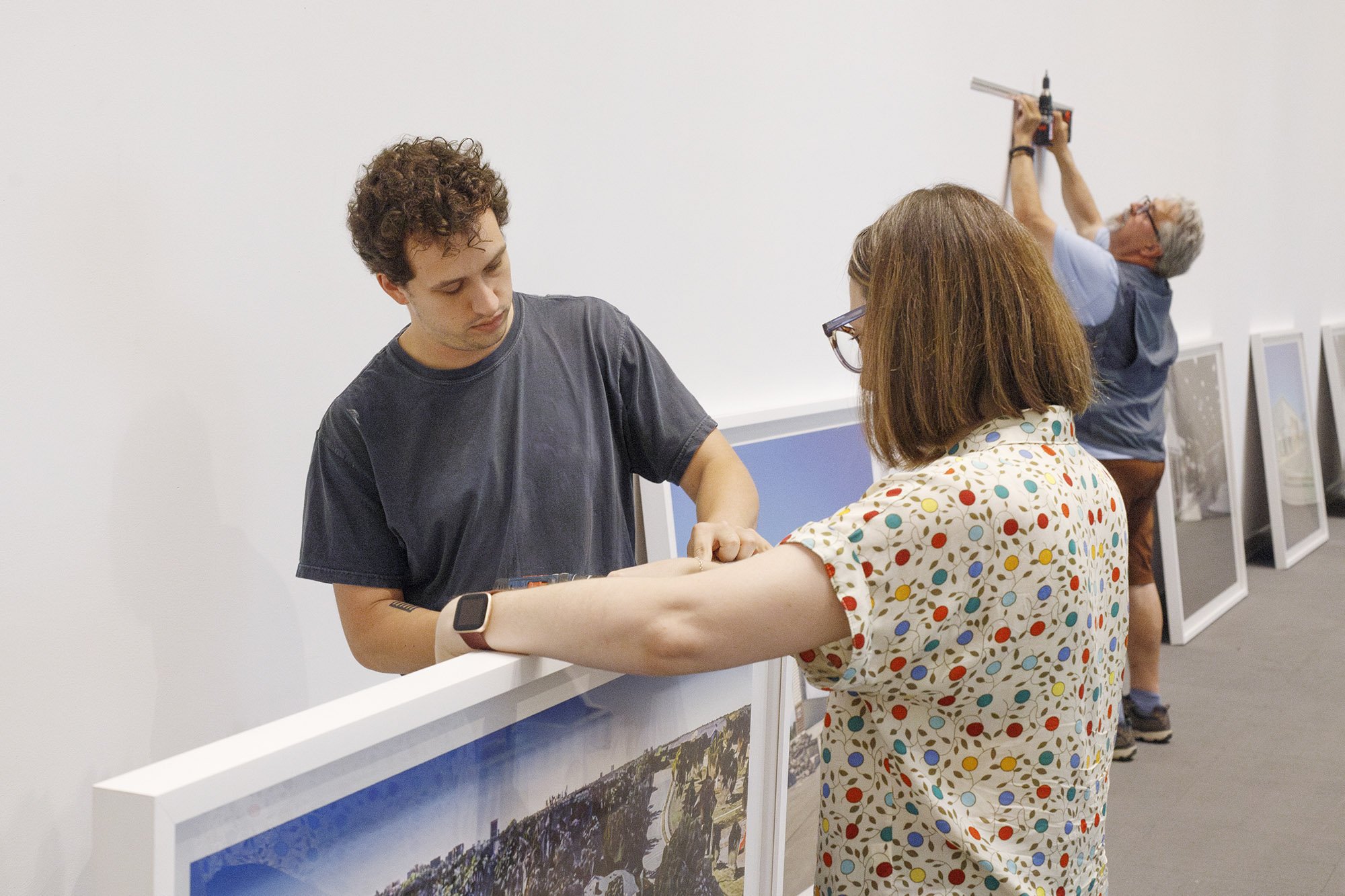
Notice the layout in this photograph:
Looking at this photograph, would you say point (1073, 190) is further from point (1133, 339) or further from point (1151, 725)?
point (1151, 725)

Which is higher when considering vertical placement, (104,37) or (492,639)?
(104,37)

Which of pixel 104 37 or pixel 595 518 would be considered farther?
pixel 595 518

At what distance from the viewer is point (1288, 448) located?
251 inches

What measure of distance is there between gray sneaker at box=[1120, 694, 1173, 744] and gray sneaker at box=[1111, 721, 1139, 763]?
9 centimetres

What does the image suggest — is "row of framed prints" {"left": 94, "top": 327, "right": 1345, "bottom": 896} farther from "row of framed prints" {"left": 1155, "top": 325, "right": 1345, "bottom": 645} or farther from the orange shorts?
"row of framed prints" {"left": 1155, "top": 325, "right": 1345, "bottom": 645}

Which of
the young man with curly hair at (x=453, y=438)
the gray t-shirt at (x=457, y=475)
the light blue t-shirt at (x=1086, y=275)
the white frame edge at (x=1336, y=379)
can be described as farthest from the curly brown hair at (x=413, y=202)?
the white frame edge at (x=1336, y=379)

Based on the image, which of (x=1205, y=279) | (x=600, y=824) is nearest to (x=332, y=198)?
(x=600, y=824)

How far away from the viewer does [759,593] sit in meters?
1.00

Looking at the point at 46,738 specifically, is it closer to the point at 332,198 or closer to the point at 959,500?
the point at 332,198

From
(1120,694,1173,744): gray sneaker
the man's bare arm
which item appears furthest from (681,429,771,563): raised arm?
(1120,694,1173,744): gray sneaker

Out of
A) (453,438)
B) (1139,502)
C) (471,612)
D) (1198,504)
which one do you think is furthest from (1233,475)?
(471,612)

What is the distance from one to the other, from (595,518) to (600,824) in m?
0.63

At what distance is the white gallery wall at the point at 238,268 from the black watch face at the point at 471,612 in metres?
0.72

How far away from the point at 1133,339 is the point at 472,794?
3291 mm
